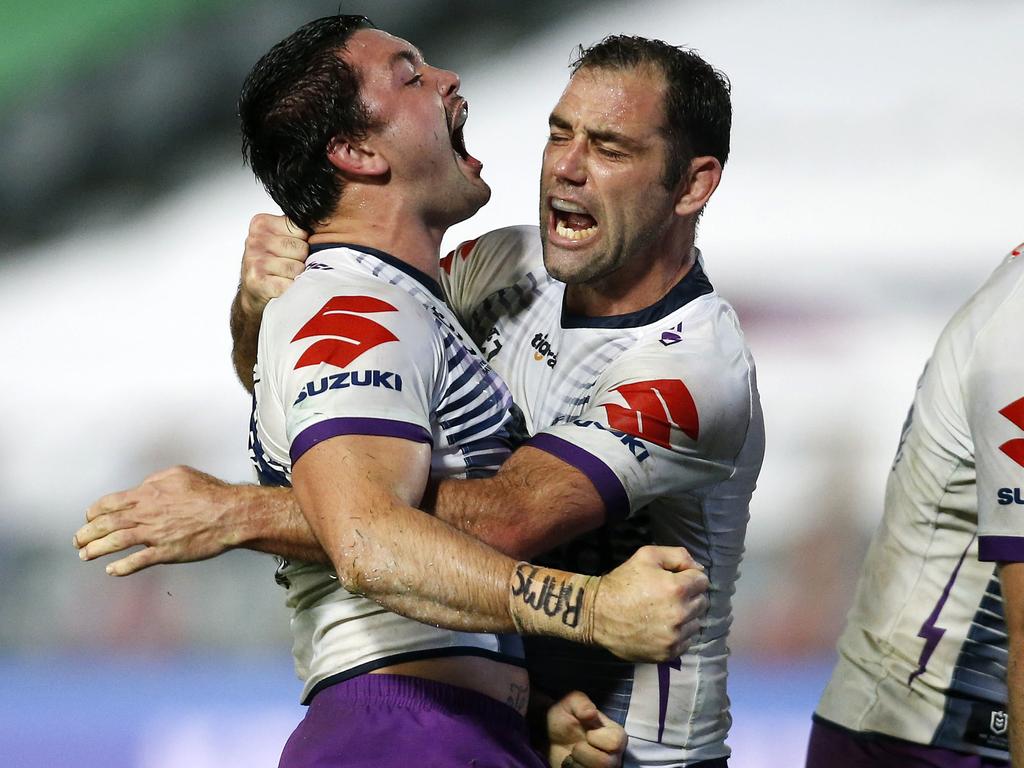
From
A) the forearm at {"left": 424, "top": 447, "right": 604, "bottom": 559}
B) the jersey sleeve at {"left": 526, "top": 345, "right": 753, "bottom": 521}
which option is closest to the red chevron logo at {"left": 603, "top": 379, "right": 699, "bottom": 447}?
the jersey sleeve at {"left": 526, "top": 345, "right": 753, "bottom": 521}

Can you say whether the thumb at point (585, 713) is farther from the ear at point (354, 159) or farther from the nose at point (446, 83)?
the nose at point (446, 83)

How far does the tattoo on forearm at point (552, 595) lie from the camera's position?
186 cm

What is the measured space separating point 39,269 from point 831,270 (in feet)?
11.7

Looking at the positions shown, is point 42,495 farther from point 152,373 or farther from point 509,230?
point 509,230

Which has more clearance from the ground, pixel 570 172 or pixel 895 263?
pixel 895 263

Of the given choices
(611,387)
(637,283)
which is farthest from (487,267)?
(611,387)

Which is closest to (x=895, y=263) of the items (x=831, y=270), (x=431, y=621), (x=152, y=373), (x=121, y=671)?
(x=831, y=270)

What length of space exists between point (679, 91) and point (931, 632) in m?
1.15

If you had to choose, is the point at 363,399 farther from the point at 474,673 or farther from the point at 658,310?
the point at 658,310

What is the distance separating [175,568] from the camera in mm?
5703

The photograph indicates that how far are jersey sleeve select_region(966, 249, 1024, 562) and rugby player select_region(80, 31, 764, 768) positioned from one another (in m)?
0.45

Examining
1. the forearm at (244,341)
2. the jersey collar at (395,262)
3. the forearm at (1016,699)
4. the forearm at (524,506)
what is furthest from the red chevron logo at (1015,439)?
the forearm at (244,341)

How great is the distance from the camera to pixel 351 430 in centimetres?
200

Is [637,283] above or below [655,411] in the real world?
above
